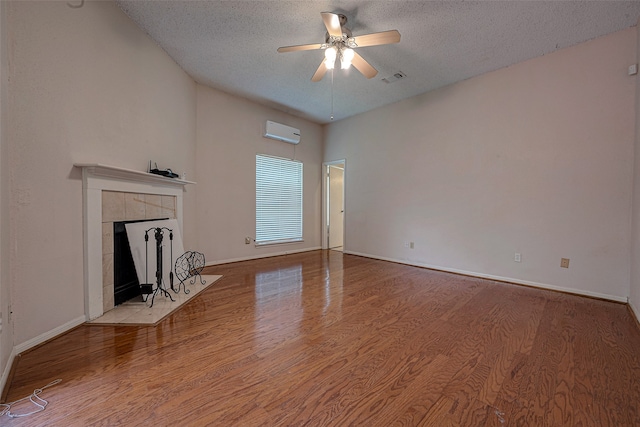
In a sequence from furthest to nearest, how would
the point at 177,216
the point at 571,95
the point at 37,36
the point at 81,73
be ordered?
the point at 177,216 < the point at 571,95 < the point at 81,73 < the point at 37,36

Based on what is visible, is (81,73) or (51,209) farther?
(81,73)

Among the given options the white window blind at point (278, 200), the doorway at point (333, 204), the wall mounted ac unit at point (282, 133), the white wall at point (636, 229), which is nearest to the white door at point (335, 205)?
the doorway at point (333, 204)

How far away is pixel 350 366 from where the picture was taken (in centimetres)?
165

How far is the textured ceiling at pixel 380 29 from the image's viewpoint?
246cm

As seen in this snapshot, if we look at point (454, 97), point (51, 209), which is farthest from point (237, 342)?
point (454, 97)

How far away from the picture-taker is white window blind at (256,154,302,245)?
503cm

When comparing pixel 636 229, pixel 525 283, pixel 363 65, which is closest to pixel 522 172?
pixel 636 229

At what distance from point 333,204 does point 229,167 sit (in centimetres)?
269

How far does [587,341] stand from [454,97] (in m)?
3.37

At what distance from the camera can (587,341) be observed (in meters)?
1.98

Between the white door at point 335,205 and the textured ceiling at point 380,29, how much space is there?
259cm

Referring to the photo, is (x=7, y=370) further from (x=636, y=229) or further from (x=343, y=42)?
(x=636, y=229)

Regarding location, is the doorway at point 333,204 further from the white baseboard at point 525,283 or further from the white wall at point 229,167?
the white baseboard at point 525,283

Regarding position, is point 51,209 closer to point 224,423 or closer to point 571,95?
point 224,423
